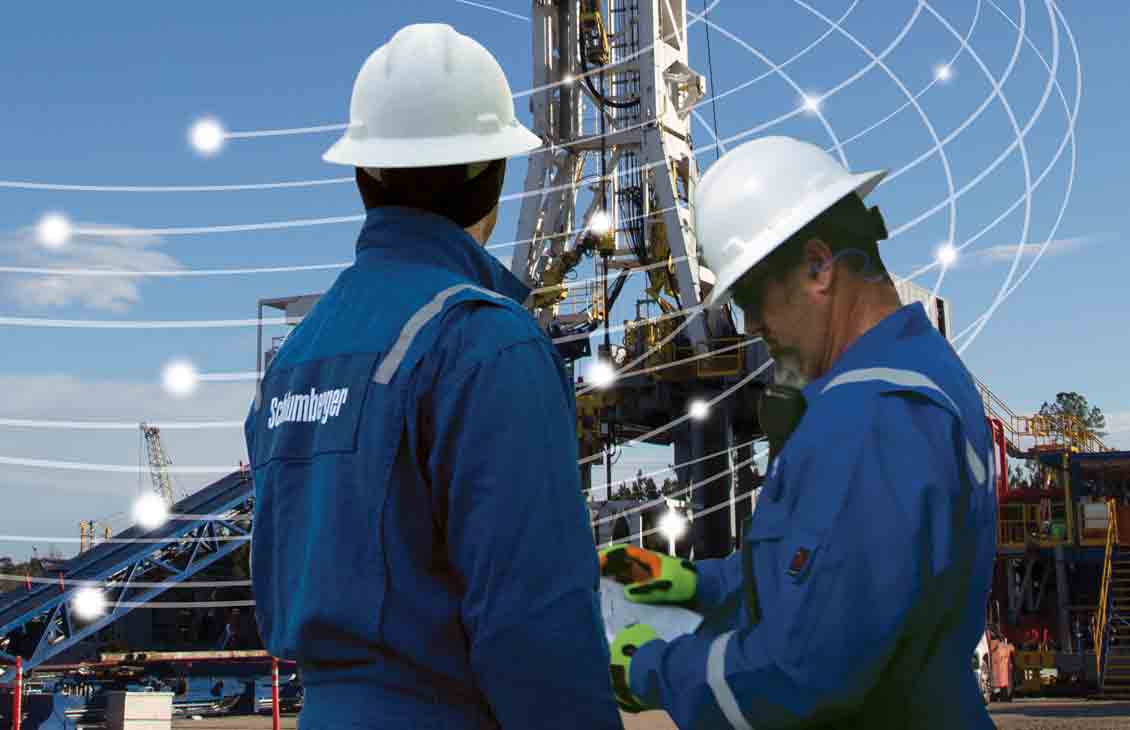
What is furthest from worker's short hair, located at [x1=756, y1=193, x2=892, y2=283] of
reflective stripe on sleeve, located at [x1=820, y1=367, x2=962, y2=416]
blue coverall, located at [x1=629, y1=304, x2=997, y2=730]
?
reflective stripe on sleeve, located at [x1=820, y1=367, x2=962, y2=416]

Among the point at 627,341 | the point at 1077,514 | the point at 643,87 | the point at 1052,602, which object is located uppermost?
the point at 643,87

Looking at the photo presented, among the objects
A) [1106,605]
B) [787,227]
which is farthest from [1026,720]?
[787,227]

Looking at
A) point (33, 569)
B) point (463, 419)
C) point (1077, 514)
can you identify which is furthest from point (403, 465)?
point (1077, 514)

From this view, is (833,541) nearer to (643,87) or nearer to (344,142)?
(344,142)

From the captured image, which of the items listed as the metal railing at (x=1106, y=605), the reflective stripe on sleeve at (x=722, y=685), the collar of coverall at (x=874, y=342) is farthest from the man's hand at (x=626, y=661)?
the metal railing at (x=1106, y=605)

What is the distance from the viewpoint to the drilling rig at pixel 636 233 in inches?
1230

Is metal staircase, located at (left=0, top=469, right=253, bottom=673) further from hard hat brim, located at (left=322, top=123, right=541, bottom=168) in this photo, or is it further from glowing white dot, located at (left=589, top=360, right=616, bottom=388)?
hard hat brim, located at (left=322, top=123, right=541, bottom=168)

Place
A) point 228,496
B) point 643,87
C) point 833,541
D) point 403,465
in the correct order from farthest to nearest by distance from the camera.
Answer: point 643,87 < point 228,496 < point 403,465 < point 833,541

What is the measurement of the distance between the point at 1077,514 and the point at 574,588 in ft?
107

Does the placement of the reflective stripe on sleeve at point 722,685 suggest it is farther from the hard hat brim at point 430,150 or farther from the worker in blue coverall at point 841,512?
the hard hat brim at point 430,150

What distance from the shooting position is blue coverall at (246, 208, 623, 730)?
2322 mm

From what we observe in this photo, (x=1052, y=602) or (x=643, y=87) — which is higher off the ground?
(x=643, y=87)

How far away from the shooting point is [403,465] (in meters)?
2.46

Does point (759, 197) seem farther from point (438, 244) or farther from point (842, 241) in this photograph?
point (438, 244)
